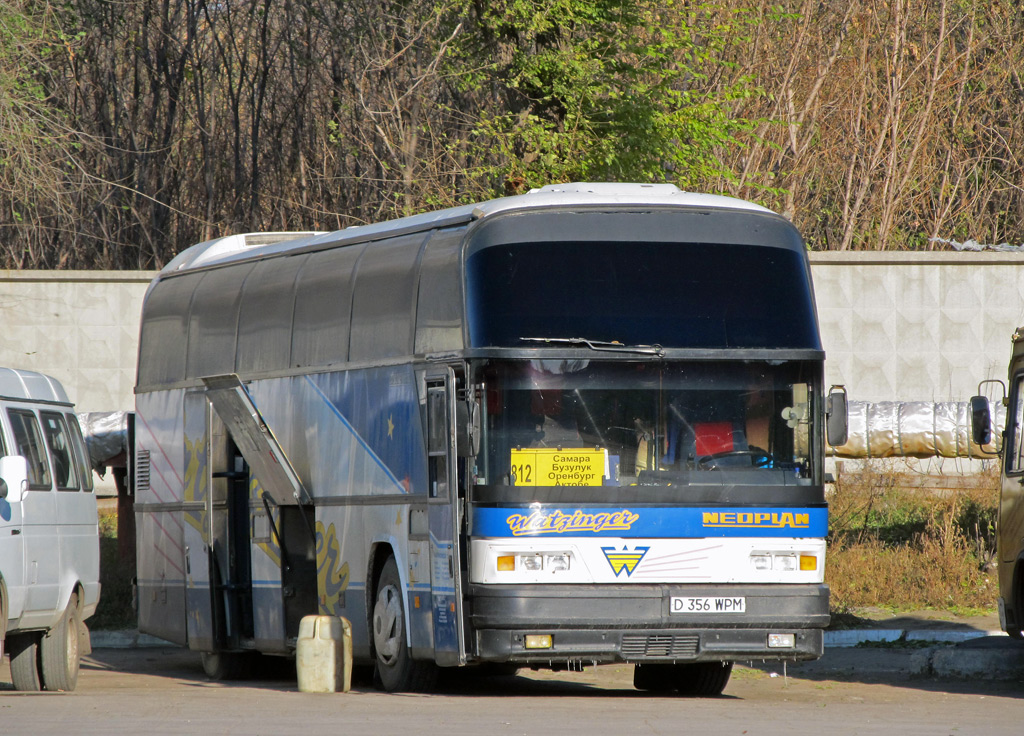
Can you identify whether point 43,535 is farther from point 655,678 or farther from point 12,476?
point 655,678

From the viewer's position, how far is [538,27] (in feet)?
70.6

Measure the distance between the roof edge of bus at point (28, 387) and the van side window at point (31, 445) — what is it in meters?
0.13

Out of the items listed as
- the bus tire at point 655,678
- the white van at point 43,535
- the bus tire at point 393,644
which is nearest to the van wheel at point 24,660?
the white van at point 43,535

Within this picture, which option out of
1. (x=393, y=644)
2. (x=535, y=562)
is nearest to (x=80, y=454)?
(x=393, y=644)

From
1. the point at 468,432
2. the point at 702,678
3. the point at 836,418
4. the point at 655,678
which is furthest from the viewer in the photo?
the point at 655,678

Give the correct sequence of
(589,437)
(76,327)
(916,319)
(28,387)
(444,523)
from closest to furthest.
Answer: (589,437), (444,523), (28,387), (916,319), (76,327)

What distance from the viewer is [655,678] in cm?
1249

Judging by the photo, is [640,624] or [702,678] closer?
[640,624]

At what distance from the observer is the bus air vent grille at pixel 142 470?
51.2 ft

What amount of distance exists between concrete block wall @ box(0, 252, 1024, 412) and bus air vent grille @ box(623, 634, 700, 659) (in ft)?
43.7

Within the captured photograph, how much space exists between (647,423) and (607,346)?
22.1 inches

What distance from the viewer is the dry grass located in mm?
16359

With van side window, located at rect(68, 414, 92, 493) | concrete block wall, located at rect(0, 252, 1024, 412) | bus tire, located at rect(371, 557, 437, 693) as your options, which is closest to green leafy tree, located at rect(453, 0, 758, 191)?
concrete block wall, located at rect(0, 252, 1024, 412)

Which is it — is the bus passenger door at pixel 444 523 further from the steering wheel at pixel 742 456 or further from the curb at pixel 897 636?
the curb at pixel 897 636
